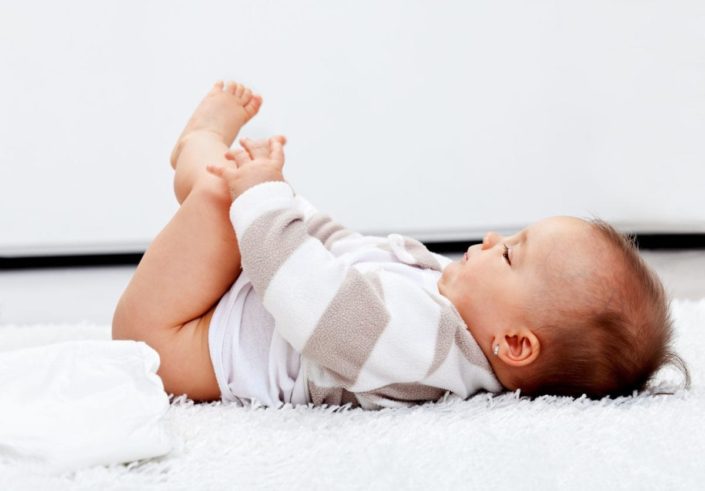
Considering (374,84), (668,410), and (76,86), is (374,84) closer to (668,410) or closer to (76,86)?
(76,86)

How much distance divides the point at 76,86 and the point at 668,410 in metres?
1.38

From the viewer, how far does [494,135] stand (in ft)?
6.32

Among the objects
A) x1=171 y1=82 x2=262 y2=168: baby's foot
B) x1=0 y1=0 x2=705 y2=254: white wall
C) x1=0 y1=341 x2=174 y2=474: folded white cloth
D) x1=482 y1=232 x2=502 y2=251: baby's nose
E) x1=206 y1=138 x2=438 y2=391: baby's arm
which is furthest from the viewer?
x1=0 y1=0 x2=705 y2=254: white wall

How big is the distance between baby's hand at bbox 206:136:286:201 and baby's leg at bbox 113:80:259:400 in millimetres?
20

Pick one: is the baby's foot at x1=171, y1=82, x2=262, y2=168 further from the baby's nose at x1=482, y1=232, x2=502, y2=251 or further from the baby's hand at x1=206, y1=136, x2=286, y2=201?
the baby's nose at x1=482, y1=232, x2=502, y2=251

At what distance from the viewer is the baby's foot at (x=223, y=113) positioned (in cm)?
117

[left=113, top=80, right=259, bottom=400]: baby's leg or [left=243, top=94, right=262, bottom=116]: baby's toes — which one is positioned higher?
[left=243, top=94, right=262, bottom=116]: baby's toes

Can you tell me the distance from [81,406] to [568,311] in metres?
0.45

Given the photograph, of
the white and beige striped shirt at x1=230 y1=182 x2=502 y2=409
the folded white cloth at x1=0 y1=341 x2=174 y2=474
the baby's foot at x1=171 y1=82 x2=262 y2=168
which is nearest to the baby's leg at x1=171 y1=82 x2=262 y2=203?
the baby's foot at x1=171 y1=82 x2=262 y2=168

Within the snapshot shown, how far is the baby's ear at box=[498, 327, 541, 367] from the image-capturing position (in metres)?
0.86

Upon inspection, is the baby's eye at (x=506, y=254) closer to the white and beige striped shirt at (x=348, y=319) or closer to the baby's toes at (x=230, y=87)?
the white and beige striped shirt at (x=348, y=319)

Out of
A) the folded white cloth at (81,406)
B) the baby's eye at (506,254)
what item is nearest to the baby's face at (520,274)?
the baby's eye at (506,254)

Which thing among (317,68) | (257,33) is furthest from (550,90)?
(257,33)

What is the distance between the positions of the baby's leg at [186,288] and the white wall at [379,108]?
965mm
